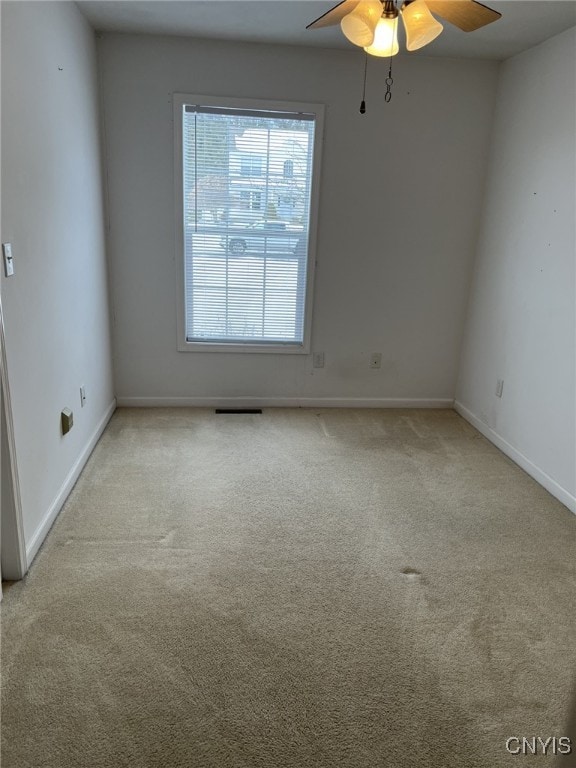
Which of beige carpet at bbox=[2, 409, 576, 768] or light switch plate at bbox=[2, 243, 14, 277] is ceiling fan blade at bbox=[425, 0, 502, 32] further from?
beige carpet at bbox=[2, 409, 576, 768]

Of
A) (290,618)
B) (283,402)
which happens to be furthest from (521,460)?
(290,618)

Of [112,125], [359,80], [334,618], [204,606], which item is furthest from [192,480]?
[359,80]

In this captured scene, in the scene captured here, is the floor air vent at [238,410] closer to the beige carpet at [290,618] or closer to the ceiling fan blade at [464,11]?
the beige carpet at [290,618]

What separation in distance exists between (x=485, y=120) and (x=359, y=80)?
0.93 m

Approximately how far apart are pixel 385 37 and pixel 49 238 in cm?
167

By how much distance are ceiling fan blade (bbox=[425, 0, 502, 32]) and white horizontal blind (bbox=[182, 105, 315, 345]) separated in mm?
1753

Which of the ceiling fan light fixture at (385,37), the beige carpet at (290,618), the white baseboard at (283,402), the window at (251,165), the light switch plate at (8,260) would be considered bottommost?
the beige carpet at (290,618)

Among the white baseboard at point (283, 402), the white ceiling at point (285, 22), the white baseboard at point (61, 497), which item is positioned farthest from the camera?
the white baseboard at point (283, 402)

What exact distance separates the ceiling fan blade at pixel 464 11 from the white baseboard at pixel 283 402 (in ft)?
8.72

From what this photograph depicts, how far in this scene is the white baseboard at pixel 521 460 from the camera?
2855mm

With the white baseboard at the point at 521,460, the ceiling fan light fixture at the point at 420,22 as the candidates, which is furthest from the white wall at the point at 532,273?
the ceiling fan light fixture at the point at 420,22

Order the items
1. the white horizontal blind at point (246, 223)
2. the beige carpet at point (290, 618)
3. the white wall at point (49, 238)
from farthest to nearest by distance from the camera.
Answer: the white horizontal blind at point (246, 223)
the white wall at point (49, 238)
the beige carpet at point (290, 618)

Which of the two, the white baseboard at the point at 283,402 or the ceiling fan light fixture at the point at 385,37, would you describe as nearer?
the ceiling fan light fixture at the point at 385,37

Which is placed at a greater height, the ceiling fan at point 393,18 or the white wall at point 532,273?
the ceiling fan at point 393,18
